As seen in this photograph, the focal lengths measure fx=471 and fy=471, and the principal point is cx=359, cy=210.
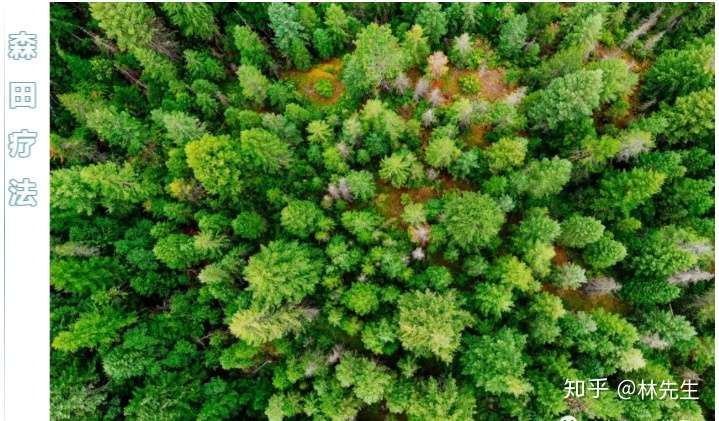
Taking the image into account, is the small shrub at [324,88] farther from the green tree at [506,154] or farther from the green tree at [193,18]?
the green tree at [506,154]

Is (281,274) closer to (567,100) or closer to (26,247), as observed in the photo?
(26,247)

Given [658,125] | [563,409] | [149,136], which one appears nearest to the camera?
[563,409]

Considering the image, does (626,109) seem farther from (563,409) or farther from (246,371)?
(246,371)

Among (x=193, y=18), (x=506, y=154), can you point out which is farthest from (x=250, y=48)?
(x=506, y=154)

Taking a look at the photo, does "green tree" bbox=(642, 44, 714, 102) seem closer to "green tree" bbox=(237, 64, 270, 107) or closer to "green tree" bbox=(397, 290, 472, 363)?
"green tree" bbox=(397, 290, 472, 363)

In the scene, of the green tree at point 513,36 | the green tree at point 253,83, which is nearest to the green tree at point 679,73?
→ the green tree at point 513,36

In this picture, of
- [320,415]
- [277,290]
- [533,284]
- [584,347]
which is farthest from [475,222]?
[320,415]
